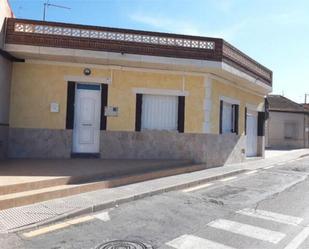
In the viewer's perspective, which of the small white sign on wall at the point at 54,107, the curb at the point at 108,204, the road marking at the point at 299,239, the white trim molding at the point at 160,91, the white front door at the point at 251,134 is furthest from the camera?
the white front door at the point at 251,134

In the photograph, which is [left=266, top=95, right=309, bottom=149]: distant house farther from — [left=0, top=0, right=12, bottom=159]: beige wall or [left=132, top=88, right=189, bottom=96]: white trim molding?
[left=0, top=0, right=12, bottom=159]: beige wall

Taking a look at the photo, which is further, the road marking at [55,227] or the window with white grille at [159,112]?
the window with white grille at [159,112]

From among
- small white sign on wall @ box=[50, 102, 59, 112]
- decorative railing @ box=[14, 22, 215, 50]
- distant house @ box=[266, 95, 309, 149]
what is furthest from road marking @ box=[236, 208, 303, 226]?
distant house @ box=[266, 95, 309, 149]

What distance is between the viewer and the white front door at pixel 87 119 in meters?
12.2

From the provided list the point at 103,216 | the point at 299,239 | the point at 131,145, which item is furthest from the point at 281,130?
the point at 103,216

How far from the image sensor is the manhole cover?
202 inches

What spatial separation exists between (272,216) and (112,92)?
721 cm

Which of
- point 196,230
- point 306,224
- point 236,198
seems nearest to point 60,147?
point 236,198

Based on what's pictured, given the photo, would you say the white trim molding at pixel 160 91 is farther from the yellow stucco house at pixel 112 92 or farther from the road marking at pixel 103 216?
the road marking at pixel 103 216

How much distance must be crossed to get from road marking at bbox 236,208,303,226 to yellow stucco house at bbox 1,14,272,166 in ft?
18.3

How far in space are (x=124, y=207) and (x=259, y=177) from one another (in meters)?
6.20

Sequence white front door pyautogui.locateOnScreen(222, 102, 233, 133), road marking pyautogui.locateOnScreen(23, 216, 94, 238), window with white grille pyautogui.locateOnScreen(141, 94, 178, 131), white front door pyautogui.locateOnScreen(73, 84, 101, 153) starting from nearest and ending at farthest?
road marking pyautogui.locateOnScreen(23, 216, 94, 238) < white front door pyautogui.locateOnScreen(73, 84, 101, 153) < window with white grille pyautogui.locateOnScreen(141, 94, 178, 131) < white front door pyautogui.locateOnScreen(222, 102, 233, 133)

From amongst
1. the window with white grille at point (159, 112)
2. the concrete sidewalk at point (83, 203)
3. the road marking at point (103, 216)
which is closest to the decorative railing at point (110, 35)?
the window with white grille at point (159, 112)

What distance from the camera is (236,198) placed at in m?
8.49
